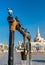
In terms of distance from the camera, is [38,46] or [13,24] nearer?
[13,24]

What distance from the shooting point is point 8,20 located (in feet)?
26.1

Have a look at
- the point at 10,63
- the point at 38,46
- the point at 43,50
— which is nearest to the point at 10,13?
the point at 10,63

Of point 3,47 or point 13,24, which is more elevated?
point 3,47

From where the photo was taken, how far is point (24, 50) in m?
11.5

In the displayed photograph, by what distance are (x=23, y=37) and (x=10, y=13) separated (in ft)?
12.6

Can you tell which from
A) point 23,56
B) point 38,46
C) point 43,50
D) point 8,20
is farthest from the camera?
point 38,46

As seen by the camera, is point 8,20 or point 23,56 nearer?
point 8,20

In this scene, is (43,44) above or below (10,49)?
above

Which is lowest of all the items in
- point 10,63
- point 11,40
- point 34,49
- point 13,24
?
point 10,63

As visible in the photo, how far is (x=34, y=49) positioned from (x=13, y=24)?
510 feet

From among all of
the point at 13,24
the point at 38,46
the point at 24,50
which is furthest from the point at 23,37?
the point at 38,46

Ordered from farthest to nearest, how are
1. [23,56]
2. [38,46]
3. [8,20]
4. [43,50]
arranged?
[38,46], [43,50], [23,56], [8,20]

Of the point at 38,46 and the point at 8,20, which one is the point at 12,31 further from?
the point at 38,46

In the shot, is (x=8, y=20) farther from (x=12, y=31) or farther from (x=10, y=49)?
(x=10, y=49)
